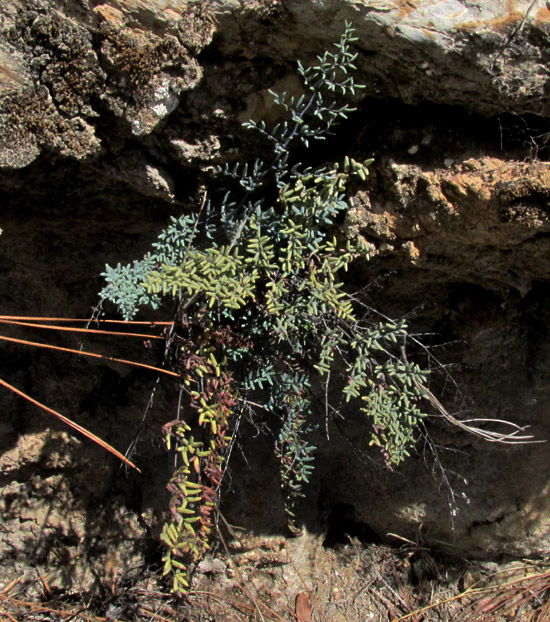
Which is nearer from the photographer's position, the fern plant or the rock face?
the rock face

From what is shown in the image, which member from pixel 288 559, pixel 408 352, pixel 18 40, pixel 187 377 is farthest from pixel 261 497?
pixel 18 40

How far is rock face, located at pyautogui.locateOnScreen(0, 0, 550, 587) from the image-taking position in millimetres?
1546

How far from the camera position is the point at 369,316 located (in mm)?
2221

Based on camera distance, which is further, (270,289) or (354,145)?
(270,289)

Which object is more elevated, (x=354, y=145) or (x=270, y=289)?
(x=354, y=145)

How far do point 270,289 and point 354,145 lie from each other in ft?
1.86

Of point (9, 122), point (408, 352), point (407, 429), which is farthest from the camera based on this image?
point (408, 352)

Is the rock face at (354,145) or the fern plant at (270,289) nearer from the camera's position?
the rock face at (354,145)

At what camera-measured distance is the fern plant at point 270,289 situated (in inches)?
69.1

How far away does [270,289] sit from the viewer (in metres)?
2.01

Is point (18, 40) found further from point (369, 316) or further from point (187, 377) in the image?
point (369, 316)

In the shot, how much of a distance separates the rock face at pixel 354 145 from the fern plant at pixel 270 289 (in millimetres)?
102

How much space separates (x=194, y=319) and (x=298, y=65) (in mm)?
908

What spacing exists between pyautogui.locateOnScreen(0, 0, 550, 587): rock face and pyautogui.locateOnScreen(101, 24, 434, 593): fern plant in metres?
0.10
